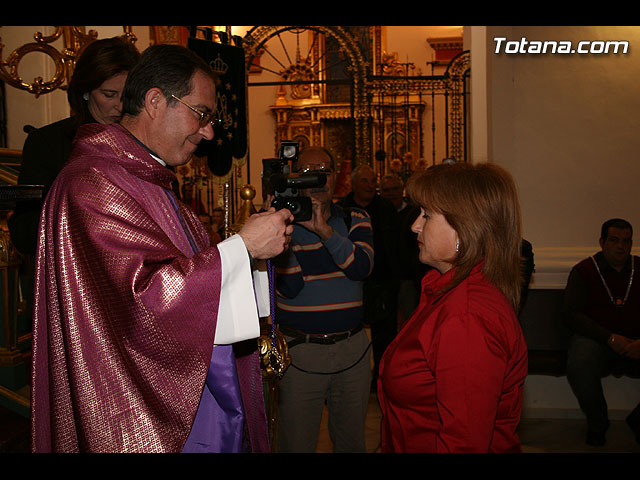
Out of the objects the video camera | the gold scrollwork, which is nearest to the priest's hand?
the video camera

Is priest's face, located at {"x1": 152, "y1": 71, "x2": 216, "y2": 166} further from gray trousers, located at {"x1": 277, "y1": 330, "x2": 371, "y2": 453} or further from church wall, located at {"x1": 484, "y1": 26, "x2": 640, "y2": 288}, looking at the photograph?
church wall, located at {"x1": 484, "y1": 26, "x2": 640, "y2": 288}

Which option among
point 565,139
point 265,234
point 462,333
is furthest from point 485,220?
point 565,139

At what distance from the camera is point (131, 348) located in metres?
1.52

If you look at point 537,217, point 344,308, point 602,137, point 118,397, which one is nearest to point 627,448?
point 537,217

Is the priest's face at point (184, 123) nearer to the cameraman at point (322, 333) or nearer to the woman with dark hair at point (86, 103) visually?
the woman with dark hair at point (86, 103)

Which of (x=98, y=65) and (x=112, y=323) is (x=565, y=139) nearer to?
(x=98, y=65)

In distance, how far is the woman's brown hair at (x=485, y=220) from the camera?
1690 mm

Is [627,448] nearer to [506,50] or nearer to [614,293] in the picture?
[614,293]

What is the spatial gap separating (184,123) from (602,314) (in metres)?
3.68

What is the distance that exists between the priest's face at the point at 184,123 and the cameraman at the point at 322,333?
1.07m

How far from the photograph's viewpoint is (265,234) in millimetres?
1689

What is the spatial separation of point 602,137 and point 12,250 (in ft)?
13.7

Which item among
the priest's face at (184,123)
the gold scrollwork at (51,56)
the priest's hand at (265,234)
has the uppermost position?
the gold scrollwork at (51,56)

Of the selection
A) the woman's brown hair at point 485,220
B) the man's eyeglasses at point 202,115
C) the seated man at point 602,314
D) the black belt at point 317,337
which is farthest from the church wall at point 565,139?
the man's eyeglasses at point 202,115
